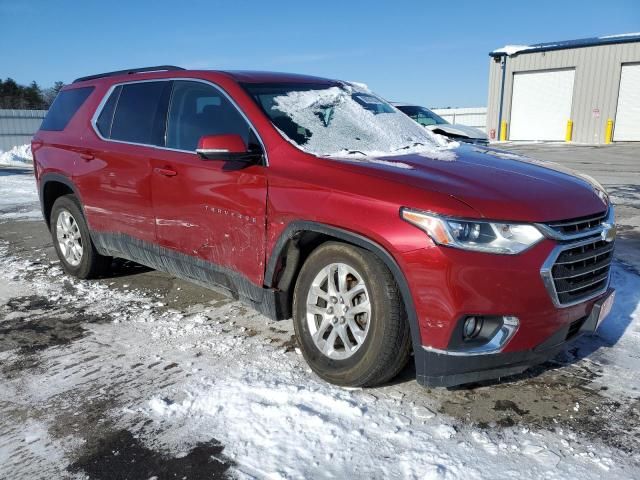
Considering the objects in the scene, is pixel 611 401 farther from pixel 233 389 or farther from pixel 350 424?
pixel 233 389

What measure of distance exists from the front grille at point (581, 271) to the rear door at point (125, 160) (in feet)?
9.20

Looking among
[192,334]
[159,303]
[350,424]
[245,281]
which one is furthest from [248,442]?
[159,303]

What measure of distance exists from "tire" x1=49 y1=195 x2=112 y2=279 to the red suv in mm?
446

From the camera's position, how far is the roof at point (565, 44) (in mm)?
25044

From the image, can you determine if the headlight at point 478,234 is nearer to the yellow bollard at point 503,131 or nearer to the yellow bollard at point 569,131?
the yellow bollard at point 569,131

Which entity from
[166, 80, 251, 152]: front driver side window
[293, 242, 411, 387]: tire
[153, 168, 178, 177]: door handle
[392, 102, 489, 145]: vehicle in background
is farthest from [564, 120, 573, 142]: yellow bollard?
[293, 242, 411, 387]: tire

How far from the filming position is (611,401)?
109 inches

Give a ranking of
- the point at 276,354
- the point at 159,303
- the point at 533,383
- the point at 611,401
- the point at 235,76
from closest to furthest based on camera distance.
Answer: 1. the point at 611,401
2. the point at 533,383
3. the point at 276,354
4. the point at 235,76
5. the point at 159,303

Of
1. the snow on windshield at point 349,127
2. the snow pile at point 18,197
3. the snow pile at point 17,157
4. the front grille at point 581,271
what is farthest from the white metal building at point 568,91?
the front grille at point 581,271

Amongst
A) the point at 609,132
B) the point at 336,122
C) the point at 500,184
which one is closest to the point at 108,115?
the point at 336,122

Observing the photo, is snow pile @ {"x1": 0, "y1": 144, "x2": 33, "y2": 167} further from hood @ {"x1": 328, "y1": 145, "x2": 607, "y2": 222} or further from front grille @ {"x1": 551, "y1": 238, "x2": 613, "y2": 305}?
front grille @ {"x1": 551, "y1": 238, "x2": 613, "y2": 305}

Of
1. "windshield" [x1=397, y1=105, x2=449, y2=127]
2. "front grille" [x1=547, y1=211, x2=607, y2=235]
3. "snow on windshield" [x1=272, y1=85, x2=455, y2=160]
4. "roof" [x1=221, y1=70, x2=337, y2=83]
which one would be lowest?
"front grille" [x1=547, y1=211, x2=607, y2=235]

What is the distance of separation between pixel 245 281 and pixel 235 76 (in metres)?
1.44

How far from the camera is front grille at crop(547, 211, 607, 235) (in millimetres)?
2549
